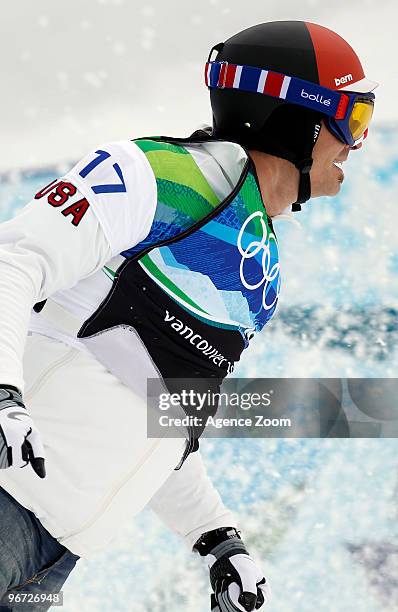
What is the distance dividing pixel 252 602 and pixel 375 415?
1.67 meters

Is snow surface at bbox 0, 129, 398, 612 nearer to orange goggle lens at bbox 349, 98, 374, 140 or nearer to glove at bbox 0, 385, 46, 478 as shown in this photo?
orange goggle lens at bbox 349, 98, 374, 140

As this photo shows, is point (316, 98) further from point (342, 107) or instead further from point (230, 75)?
Answer: point (230, 75)

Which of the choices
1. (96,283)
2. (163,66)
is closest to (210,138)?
(96,283)

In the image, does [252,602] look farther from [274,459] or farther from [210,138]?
[274,459]

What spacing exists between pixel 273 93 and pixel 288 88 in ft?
0.10

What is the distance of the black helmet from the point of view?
A: 4.86 ft

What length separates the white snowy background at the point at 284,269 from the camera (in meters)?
3.02

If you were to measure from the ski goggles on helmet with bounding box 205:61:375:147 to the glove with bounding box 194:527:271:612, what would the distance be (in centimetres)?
84

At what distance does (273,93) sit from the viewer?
1.47 m

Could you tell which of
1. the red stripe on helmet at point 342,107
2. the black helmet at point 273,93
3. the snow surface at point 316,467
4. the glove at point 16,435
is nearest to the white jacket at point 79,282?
the glove at point 16,435

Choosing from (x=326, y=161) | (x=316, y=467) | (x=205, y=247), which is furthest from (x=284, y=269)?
(x=205, y=247)

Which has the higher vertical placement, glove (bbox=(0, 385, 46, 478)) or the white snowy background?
glove (bbox=(0, 385, 46, 478))

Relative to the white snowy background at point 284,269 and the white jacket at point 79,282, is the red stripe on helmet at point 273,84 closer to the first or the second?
the white jacket at point 79,282

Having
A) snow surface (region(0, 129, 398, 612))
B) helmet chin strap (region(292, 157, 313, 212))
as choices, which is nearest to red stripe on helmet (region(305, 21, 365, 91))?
helmet chin strap (region(292, 157, 313, 212))
